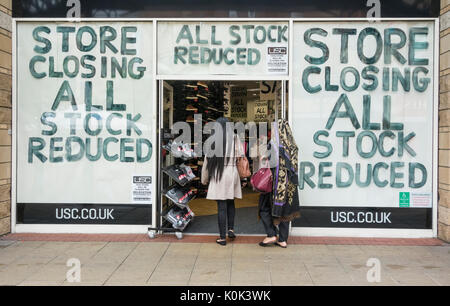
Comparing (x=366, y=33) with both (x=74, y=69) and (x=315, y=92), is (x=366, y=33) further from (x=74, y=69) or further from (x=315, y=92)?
(x=74, y=69)

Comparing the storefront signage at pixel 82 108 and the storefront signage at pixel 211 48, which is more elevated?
the storefront signage at pixel 211 48

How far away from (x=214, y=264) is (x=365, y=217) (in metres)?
2.84

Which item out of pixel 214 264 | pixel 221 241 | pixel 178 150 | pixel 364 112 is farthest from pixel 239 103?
pixel 214 264

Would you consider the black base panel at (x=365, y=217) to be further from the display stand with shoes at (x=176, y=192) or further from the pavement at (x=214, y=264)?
the display stand with shoes at (x=176, y=192)

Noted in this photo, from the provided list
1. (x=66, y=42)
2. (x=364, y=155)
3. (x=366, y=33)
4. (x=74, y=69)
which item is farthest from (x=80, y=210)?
(x=366, y=33)

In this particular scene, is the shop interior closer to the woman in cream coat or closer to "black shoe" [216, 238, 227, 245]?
the woman in cream coat

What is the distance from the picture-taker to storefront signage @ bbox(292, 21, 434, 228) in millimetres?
6469

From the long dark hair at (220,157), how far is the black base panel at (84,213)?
1384 mm

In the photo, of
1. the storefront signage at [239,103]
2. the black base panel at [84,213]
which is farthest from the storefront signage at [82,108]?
the storefront signage at [239,103]

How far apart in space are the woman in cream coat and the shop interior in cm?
48

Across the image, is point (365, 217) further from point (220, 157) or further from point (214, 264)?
point (214, 264)

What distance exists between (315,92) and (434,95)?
195 centimetres

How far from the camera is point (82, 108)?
661cm

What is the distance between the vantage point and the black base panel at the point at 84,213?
6.55 metres
